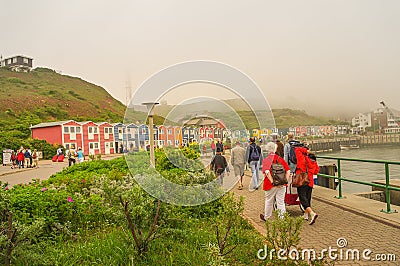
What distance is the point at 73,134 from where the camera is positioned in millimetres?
45719

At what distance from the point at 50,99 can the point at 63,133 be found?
2165 inches

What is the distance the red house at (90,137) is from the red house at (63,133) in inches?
22.0

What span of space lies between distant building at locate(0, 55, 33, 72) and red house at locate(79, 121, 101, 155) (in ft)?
340

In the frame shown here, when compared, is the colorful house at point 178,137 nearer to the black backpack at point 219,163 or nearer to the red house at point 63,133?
the black backpack at point 219,163

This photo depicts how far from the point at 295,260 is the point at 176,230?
6.10ft

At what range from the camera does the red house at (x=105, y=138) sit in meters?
48.9

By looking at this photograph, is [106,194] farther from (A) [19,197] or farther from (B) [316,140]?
(B) [316,140]

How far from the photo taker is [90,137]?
155ft

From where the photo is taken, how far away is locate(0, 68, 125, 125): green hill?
247ft

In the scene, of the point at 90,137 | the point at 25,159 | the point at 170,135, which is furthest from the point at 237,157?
the point at 90,137

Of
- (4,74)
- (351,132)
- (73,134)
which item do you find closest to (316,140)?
(351,132)

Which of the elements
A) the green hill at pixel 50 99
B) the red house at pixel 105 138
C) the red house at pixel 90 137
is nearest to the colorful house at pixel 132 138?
the red house at pixel 90 137

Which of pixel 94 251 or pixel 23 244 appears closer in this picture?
pixel 23 244

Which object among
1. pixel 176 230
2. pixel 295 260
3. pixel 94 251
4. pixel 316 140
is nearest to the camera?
pixel 295 260
